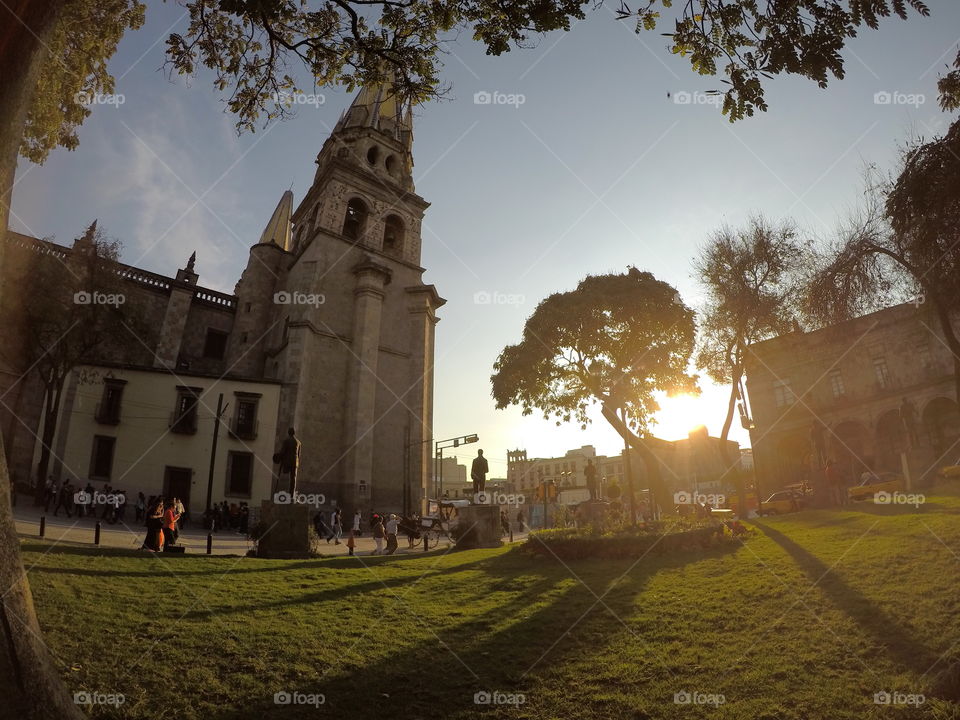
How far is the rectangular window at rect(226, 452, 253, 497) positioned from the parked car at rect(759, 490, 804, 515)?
2435 cm

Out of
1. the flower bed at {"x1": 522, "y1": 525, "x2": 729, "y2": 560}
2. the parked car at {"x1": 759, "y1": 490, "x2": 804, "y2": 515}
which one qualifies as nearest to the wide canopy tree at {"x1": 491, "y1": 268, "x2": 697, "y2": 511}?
the parked car at {"x1": 759, "y1": 490, "x2": 804, "y2": 515}

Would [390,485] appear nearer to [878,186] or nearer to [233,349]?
[233,349]

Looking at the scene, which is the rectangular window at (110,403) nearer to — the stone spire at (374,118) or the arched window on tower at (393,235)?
the arched window on tower at (393,235)

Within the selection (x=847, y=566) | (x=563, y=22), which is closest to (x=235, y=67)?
(x=563, y=22)

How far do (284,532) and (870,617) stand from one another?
12.1 metres

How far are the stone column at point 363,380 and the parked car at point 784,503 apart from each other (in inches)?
759

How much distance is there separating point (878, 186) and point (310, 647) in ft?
49.8

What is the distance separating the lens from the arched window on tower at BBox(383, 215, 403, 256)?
121 ft

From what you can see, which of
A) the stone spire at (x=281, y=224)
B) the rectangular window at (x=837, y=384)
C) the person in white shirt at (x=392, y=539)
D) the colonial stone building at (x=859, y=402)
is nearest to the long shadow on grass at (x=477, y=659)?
the person in white shirt at (x=392, y=539)

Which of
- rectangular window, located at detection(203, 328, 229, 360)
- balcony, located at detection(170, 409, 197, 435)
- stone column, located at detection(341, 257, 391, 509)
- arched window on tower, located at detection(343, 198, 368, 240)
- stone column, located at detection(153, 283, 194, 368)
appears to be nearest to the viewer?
balcony, located at detection(170, 409, 197, 435)

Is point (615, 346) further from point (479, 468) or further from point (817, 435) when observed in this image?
point (817, 435)

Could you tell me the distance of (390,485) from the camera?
29969 millimetres

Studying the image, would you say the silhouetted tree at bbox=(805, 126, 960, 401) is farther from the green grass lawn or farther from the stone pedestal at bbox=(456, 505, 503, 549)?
the stone pedestal at bbox=(456, 505, 503, 549)

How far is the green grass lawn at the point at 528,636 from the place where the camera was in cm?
484
